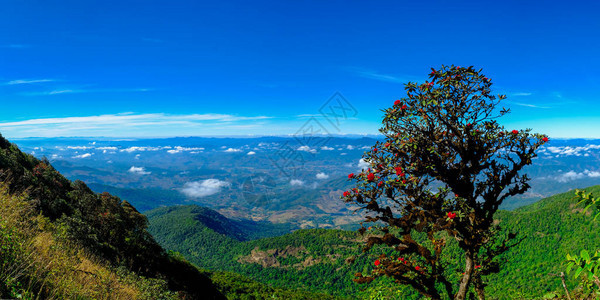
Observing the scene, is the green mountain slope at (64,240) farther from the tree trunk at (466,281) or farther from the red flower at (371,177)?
the tree trunk at (466,281)

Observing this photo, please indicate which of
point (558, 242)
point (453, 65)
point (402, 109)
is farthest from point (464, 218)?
point (558, 242)

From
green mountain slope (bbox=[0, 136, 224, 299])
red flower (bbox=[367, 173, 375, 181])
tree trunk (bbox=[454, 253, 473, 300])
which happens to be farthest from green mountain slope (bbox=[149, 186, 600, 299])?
red flower (bbox=[367, 173, 375, 181])

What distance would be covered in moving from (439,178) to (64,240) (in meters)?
14.6

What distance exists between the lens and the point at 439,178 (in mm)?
6109

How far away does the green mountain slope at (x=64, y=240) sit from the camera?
5527 millimetres

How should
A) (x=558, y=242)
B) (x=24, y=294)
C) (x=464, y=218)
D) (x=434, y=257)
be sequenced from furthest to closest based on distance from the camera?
(x=558, y=242)
(x=434, y=257)
(x=464, y=218)
(x=24, y=294)

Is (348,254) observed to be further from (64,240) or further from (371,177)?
(371,177)

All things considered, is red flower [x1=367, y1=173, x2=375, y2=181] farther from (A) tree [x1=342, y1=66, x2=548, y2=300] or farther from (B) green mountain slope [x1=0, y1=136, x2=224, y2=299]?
(B) green mountain slope [x1=0, y1=136, x2=224, y2=299]

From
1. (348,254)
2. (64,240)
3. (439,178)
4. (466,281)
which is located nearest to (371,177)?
(439,178)

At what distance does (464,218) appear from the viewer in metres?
5.76

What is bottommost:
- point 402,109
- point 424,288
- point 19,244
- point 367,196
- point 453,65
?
point 424,288

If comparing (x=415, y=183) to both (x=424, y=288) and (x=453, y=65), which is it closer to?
(x=424, y=288)

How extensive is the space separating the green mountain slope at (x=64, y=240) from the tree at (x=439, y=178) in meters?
6.86

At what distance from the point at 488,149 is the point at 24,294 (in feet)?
32.3
